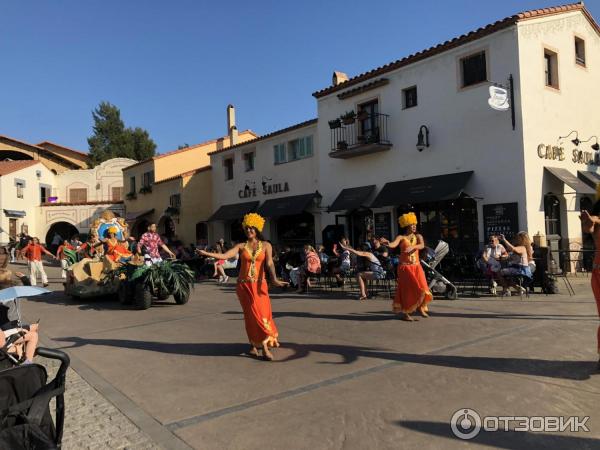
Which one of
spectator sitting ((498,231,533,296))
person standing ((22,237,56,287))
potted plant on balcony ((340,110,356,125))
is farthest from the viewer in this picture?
potted plant on balcony ((340,110,356,125))

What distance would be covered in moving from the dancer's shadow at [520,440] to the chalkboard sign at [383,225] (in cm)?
1358

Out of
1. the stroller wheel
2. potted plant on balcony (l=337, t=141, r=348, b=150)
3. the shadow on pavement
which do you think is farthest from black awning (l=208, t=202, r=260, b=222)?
the shadow on pavement

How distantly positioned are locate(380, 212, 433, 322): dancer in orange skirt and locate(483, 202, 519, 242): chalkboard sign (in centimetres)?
662

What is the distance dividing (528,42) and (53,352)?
1479 cm

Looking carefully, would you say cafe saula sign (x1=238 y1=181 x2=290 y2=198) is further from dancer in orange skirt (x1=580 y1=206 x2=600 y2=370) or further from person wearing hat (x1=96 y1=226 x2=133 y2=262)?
dancer in orange skirt (x1=580 y1=206 x2=600 y2=370)

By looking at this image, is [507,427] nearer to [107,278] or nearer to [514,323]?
[514,323]

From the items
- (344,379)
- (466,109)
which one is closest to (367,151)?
(466,109)

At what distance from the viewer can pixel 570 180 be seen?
13.9 meters

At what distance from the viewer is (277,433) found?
3.71 metres

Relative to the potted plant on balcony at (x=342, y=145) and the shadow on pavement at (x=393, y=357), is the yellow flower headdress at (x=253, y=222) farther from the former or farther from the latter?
Result: the potted plant on balcony at (x=342, y=145)

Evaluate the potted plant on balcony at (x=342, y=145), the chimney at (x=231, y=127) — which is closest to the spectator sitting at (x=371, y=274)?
the potted plant on balcony at (x=342, y=145)

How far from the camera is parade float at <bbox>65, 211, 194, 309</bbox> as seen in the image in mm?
10508

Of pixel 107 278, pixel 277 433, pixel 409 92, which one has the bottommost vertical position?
pixel 277 433

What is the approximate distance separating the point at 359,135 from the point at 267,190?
6.52m
